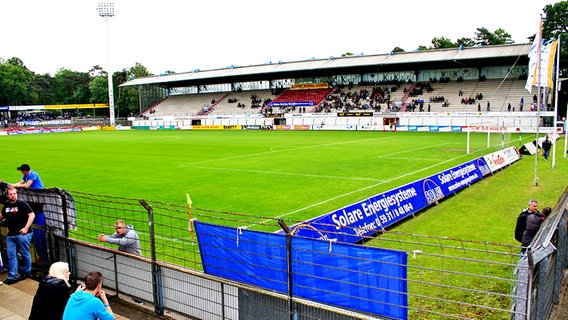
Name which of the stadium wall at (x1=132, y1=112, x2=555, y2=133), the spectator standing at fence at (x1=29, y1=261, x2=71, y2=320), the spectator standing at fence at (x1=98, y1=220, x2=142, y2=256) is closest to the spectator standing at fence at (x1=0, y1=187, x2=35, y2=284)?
the spectator standing at fence at (x1=98, y1=220, x2=142, y2=256)

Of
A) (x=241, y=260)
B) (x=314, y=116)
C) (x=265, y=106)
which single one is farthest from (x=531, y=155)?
(x=265, y=106)

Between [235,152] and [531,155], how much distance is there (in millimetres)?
22270

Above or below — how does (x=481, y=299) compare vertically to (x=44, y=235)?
below

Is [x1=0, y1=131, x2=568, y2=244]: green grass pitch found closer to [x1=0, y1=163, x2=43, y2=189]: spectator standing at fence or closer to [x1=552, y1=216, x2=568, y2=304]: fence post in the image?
[x1=552, y1=216, x2=568, y2=304]: fence post

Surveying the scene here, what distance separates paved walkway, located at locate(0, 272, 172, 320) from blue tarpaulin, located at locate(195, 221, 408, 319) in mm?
1773

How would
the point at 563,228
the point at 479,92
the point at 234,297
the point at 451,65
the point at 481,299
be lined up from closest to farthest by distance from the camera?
the point at 234,297 → the point at 563,228 → the point at 481,299 → the point at 479,92 → the point at 451,65

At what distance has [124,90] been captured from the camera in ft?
397

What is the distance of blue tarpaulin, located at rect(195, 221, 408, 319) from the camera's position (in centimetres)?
553

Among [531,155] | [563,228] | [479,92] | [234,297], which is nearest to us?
[234,297]

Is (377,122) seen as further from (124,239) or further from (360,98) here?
(124,239)

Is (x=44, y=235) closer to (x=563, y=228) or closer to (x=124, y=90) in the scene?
(x=563, y=228)

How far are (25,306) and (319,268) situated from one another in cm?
560

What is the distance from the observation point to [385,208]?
13.5 meters

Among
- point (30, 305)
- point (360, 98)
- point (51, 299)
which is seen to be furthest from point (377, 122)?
point (51, 299)
